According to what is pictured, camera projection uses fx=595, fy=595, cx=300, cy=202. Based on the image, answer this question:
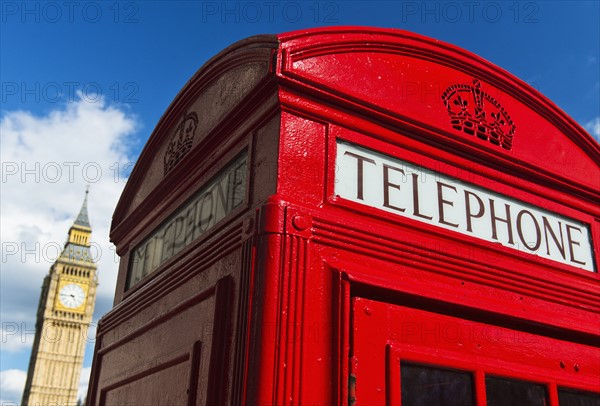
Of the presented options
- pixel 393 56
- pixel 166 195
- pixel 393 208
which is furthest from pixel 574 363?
pixel 166 195

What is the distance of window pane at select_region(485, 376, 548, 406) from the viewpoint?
204cm

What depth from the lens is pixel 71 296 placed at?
76000 mm

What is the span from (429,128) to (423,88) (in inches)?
9.0

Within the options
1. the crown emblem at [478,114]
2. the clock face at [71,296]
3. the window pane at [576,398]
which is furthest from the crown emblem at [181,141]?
the clock face at [71,296]

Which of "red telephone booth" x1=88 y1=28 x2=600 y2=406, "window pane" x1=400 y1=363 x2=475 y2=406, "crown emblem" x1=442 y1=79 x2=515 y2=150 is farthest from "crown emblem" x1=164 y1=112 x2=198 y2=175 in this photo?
"window pane" x1=400 y1=363 x2=475 y2=406

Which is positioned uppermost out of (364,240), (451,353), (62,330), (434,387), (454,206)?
(62,330)

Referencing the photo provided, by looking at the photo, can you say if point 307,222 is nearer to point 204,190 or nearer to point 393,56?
point 204,190

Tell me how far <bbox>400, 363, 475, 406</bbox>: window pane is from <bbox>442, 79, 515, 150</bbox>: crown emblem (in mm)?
1065

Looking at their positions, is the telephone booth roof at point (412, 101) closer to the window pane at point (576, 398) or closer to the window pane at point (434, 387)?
the window pane at point (576, 398)

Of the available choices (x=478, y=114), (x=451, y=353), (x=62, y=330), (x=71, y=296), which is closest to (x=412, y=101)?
(x=478, y=114)

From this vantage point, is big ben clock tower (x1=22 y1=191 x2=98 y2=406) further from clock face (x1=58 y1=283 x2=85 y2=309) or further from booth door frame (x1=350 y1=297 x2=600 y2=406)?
booth door frame (x1=350 y1=297 x2=600 y2=406)

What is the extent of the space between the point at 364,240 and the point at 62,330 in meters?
→ 81.4

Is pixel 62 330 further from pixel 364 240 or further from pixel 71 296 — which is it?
pixel 364 240

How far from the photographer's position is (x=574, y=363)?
7.67ft
